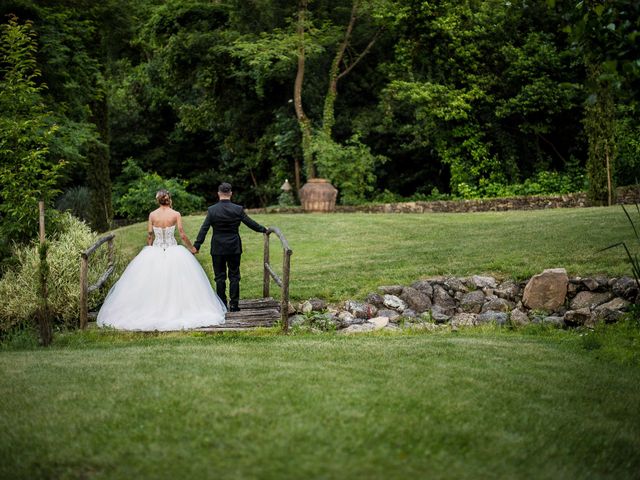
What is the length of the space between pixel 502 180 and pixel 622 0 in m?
22.4

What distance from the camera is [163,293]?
406 inches

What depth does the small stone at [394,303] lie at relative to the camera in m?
12.0

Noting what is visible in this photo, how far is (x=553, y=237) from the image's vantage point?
49.2 ft

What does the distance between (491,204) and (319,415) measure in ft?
65.2

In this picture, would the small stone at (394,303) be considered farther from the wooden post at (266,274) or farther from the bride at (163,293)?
the bride at (163,293)

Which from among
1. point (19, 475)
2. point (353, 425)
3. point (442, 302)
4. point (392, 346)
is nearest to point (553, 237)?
point (442, 302)

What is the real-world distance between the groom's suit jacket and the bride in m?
0.42

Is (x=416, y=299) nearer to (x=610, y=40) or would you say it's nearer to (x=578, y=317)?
(x=578, y=317)

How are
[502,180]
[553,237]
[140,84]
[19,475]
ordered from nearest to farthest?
1. [19,475]
2. [553,237]
3. [502,180]
4. [140,84]

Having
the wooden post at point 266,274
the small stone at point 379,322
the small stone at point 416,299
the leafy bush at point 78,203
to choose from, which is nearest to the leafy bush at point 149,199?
the leafy bush at point 78,203

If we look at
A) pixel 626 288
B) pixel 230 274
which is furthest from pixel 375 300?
pixel 626 288

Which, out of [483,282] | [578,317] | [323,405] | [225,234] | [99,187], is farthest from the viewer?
[99,187]

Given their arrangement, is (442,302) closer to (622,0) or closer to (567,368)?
(567,368)

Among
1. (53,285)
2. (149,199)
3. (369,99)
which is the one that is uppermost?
(369,99)
